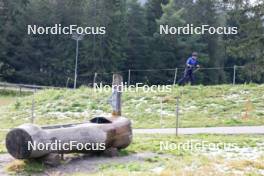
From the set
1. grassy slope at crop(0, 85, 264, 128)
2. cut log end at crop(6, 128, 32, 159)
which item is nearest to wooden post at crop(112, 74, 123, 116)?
cut log end at crop(6, 128, 32, 159)

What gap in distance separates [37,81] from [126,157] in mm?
43417

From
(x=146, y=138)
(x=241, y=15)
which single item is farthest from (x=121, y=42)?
(x=146, y=138)

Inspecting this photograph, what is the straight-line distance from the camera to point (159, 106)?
64.7 ft

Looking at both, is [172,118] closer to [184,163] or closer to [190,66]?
[190,66]

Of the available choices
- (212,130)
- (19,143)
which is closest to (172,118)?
(212,130)

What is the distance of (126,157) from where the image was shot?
10125 mm

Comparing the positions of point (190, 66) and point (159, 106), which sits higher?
point (190, 66)

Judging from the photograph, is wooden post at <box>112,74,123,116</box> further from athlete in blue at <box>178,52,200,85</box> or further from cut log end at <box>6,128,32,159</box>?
athlete in blue at <box>178,52,200,85</box>

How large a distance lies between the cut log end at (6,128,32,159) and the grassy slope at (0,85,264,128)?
8031 mm

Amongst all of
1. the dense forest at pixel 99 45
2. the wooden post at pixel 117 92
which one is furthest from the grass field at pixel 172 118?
the dense forest at pixel 99 45

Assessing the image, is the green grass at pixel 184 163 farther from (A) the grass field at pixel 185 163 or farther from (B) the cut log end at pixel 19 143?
(B) the cut log end at pixel 19 143

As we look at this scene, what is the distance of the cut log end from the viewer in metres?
8.77

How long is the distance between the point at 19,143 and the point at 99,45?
152 feet

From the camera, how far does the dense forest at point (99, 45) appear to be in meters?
53.0
